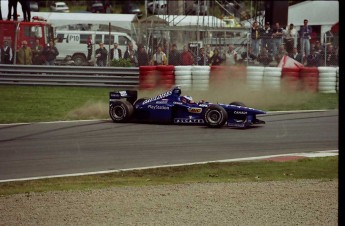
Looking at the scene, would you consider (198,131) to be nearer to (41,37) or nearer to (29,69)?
(29,69)

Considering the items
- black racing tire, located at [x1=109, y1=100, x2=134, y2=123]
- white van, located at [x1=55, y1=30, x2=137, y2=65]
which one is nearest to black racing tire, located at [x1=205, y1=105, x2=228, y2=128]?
black racing tire, located at [x1=109, y1=100, x2=134, y2=123]

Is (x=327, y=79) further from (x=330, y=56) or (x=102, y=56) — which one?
(x=102, y=56)

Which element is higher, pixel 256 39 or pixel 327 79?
pixel 256 39

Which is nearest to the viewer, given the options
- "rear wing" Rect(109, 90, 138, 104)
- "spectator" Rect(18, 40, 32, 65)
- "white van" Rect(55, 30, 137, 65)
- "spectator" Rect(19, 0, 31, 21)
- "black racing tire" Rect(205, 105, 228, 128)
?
"black racing tire" Rect(205, 105, 228, 128)

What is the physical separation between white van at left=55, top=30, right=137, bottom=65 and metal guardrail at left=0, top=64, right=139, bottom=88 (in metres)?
0.92

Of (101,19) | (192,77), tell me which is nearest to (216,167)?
(192,77)

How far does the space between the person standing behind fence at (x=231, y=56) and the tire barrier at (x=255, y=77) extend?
3.47 feet

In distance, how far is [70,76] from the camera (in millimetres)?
22891

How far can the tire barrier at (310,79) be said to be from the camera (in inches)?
882

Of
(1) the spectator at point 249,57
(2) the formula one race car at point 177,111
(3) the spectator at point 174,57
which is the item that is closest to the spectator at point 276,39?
(1) the spectator at point 249,57

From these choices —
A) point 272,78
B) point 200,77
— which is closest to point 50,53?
point 200,77

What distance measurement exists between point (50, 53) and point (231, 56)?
17.9ft

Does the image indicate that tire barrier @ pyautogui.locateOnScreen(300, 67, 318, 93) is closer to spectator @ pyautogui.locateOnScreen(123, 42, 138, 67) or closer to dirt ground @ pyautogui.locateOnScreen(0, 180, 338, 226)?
spectator @ pyautogui.locateOnScreen(123, 42, 138, 67)

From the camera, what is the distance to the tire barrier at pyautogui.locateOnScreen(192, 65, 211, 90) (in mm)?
21844
